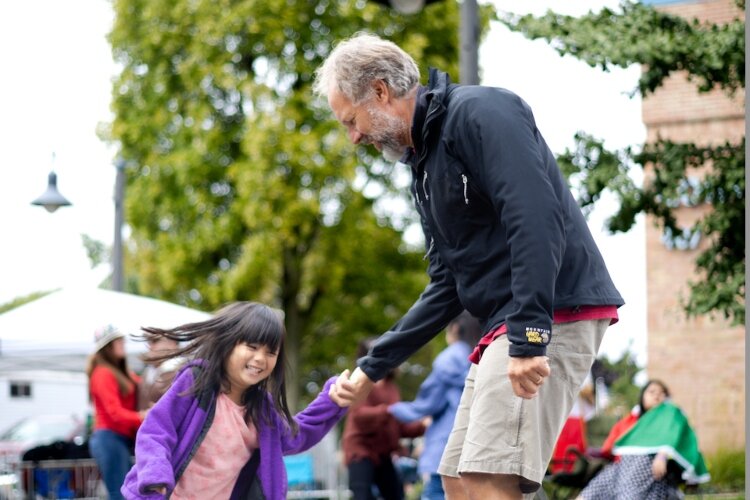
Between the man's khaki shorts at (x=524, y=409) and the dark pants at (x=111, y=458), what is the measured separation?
6241 millimetres

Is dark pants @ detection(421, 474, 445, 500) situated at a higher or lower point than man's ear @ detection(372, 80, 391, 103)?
lower

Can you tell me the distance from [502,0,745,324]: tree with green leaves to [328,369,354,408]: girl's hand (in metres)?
4.33

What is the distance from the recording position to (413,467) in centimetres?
1884

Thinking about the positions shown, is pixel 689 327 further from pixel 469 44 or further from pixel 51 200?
pixel 469 44

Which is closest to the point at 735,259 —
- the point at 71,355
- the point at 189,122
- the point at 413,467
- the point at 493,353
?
the point at 493,353

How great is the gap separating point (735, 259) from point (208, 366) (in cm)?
557

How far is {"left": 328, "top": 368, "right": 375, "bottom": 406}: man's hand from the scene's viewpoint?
4.80 m

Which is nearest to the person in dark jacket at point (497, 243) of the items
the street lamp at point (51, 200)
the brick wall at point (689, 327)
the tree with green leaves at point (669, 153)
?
the tree with green leaves at point (669, 153)

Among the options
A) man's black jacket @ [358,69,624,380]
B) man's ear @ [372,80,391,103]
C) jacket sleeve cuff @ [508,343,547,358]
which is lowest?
jacket sleeve cuff @ [508,343,547,358]

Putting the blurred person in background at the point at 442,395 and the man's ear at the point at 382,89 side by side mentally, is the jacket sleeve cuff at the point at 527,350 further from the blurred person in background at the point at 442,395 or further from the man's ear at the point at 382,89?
the blurred person in background at the point at 442,395

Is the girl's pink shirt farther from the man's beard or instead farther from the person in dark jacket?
the man's beard

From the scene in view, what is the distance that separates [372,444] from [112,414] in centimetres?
227

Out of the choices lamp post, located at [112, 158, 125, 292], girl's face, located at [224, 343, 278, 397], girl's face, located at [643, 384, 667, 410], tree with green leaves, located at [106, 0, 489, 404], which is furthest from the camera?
tree with green leaves, located at [106, 0, 489, 404]

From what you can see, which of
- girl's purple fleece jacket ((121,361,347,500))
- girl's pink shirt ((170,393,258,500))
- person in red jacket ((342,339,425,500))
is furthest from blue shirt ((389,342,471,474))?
girl's pink shirt ((170,393,258,500))
